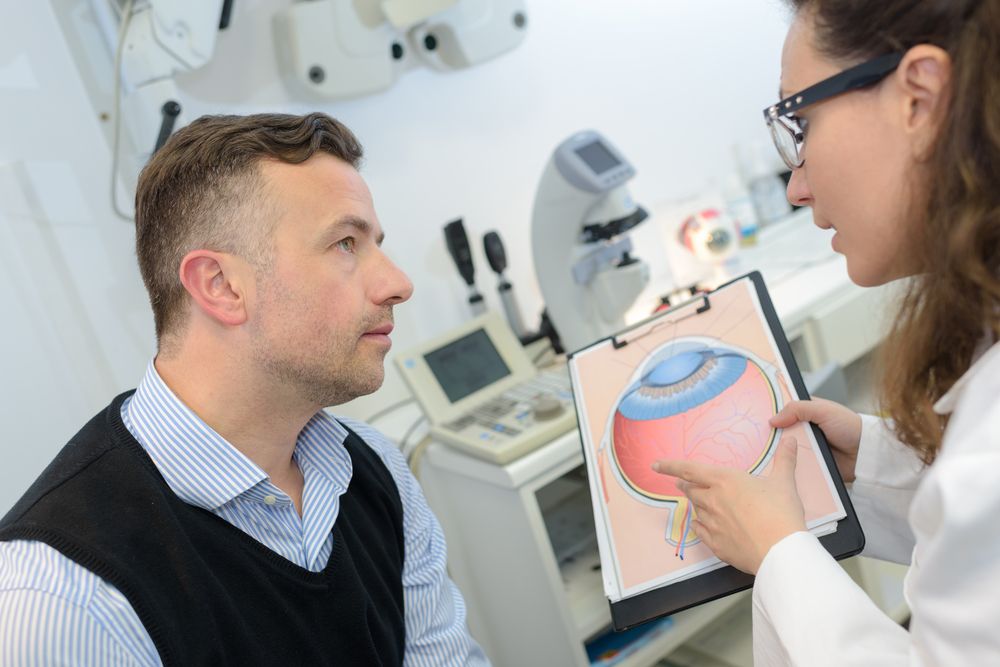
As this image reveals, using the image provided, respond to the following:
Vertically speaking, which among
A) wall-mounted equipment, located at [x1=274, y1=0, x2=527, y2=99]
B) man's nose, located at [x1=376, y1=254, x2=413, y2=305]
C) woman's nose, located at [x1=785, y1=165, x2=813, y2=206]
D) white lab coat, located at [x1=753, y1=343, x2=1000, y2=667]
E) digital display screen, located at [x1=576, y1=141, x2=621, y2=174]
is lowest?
white lab coat, located at [x1=753, y1=343, x2=1000, y2=667]

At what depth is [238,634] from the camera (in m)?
0.88

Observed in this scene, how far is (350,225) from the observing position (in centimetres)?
107

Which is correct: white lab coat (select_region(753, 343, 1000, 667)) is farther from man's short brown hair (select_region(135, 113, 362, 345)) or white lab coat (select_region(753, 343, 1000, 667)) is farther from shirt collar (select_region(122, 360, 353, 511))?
man's short brown hair (select_region(135, 113, 362, 345))

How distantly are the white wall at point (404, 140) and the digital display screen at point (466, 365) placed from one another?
0.29 metres

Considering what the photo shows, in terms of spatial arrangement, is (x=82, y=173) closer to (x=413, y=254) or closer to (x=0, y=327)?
(x=0, y=327)

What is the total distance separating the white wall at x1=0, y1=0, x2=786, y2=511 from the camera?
1.48 m

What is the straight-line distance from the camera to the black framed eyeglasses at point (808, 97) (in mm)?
729

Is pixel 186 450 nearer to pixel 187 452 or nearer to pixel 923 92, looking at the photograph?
pixel 187 452

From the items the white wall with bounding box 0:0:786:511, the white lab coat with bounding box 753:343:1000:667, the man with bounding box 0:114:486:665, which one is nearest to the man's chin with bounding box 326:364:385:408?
the man with bounding box 0:114:486:665

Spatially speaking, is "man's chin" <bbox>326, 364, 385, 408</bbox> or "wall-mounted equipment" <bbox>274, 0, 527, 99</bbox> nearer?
"man's chin" <bbox>326, 364, 385, 408</bbox>

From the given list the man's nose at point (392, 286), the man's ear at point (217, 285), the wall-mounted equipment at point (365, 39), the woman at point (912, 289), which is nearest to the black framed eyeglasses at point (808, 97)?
the woman at point (912, 289)

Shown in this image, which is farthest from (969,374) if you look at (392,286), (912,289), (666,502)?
(392,286)

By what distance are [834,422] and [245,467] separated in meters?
0.69

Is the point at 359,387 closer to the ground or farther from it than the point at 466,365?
farther from it
